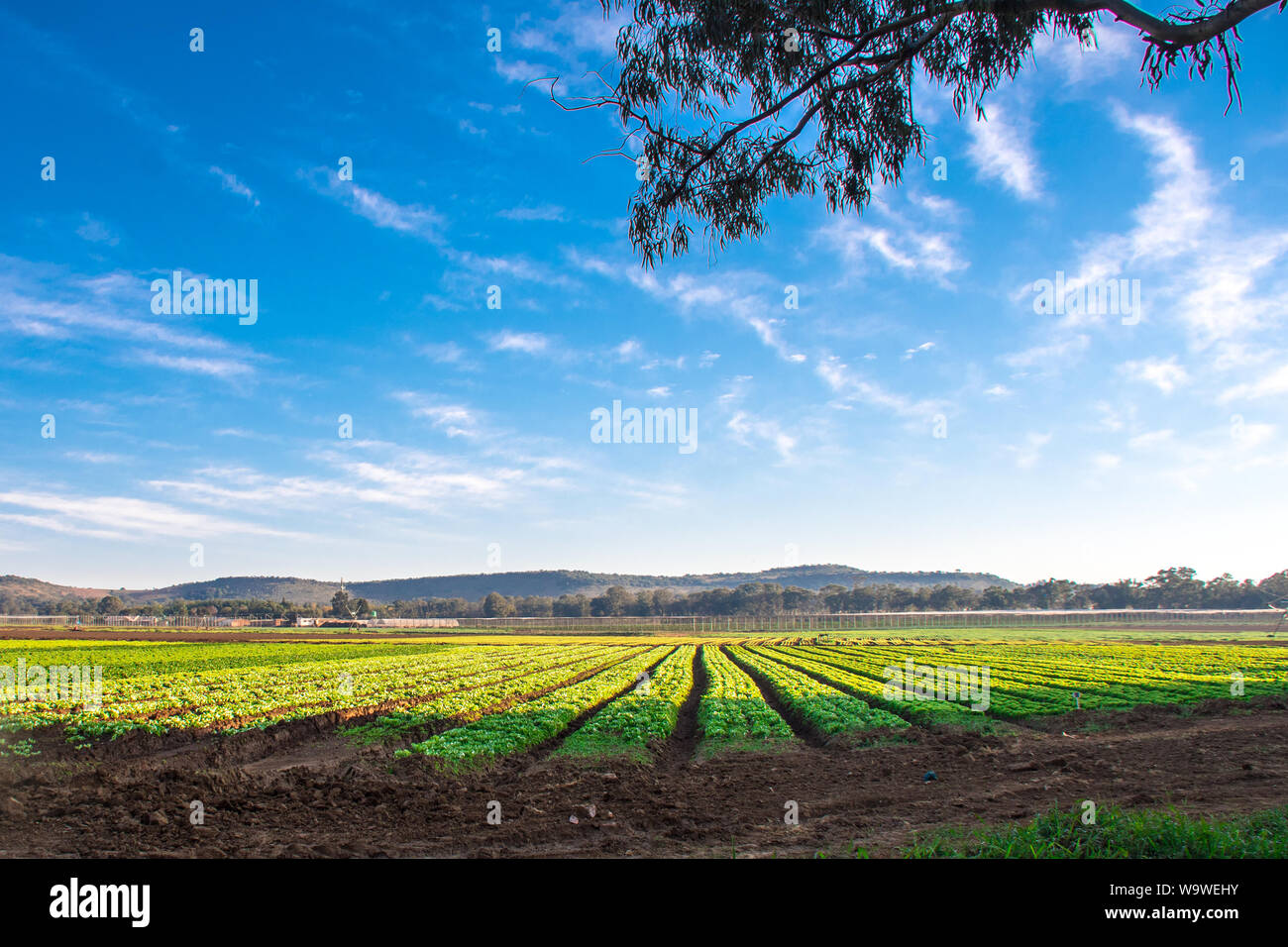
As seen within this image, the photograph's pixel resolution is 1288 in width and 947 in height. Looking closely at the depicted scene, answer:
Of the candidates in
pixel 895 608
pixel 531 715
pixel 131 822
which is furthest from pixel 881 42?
pixel 895 608

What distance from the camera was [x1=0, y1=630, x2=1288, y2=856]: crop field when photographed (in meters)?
8.03

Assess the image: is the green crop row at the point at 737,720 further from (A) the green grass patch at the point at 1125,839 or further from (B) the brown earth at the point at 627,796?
(A) the green grass patch at the point at 1125,839

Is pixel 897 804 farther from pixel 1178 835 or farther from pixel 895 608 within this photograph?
pixel 895 608

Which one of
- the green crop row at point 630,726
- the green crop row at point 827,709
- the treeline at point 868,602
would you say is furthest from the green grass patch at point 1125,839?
the treeline at point 868,602

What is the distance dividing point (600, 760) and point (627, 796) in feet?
10.7

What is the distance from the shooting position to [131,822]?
8.28 metres

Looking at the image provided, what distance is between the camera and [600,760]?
42.4 ft

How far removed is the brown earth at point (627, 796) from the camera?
294 inches

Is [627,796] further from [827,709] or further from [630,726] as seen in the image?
[827,709]

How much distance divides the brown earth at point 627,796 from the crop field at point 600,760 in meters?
0.05

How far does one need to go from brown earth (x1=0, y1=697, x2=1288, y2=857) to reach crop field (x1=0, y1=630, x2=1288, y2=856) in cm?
5

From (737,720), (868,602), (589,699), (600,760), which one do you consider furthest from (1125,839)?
(868,602)
